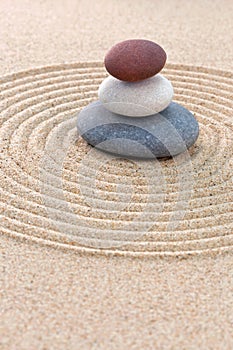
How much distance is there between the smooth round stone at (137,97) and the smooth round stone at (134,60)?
0.20 feet

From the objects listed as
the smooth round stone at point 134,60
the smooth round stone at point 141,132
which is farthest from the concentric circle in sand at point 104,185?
the smooth round stone at point 134,60

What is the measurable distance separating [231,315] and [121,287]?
42 cm

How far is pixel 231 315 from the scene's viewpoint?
2.10 meters

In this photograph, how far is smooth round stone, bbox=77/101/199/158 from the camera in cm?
291

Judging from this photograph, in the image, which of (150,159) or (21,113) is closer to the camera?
(150,159)

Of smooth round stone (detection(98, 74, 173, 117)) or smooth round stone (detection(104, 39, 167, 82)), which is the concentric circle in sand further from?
smooth round stone (detection(104, 39, 167, 82))

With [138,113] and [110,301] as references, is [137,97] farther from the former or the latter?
[110,301]

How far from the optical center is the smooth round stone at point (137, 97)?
9.61 feet

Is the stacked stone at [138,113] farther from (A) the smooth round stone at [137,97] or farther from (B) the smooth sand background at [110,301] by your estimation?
(B) the smooth sand background at [110,301]

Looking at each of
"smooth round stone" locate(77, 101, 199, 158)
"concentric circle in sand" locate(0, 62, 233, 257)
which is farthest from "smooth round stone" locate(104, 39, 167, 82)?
"concentric circle in sand" locate(0, 62, 233, 257)

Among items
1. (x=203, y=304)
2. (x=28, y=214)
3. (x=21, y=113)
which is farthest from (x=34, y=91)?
(x=203, y=304)

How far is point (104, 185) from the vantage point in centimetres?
278

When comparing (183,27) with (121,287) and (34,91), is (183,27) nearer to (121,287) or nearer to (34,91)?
(34,91)

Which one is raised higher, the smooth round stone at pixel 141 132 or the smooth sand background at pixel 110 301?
the smooth round stone at pixel 141 132
